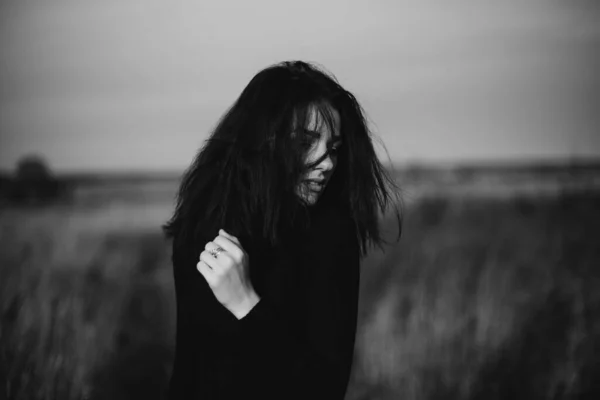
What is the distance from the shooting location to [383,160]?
2809 mm

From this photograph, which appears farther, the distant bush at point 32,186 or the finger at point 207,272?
the distant bush at point 32,186

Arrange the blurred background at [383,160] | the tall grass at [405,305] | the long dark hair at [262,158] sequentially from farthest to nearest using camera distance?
the blurred background at [383,160] < the tall grass at [405,305] < the long dark hair at [262,158]

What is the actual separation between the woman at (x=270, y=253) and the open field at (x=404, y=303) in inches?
52.7

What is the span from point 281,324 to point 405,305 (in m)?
1.90

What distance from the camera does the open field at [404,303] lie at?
7.83 ft

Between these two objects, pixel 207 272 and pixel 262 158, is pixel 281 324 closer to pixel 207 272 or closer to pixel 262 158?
pixel 207 272

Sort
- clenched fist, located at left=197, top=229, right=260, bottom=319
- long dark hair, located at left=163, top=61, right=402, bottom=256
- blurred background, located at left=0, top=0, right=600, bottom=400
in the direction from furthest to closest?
blurred background, located at left=0, top=0, right=600, bottom=400, long dark hair, located at left=163, top=61, right=402, bottom=256, clenched fist, located at left=197, top=229, right=260, bottom=319

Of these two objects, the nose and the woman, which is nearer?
the woman

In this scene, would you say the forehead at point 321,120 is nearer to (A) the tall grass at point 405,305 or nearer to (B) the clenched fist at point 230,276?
(B) the clenched fist at point 230,276

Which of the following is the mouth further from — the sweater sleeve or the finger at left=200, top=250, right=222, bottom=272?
the finger at left=200, top=250, right=222, bottom=272

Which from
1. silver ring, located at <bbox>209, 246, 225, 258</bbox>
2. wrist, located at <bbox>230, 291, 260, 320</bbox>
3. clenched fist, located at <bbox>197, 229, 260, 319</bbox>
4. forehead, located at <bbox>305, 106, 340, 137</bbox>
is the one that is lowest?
wrist, located at <bbox>230, 291, 260, 320</bbox>

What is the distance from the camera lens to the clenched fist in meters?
0.89

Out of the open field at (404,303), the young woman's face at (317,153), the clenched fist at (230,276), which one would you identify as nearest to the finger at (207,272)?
the clenched fist at (230,276)

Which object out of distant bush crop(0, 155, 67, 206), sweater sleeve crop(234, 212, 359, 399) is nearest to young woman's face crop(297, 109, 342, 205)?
sweater sleeve crop(234, 212, 359, 399)
